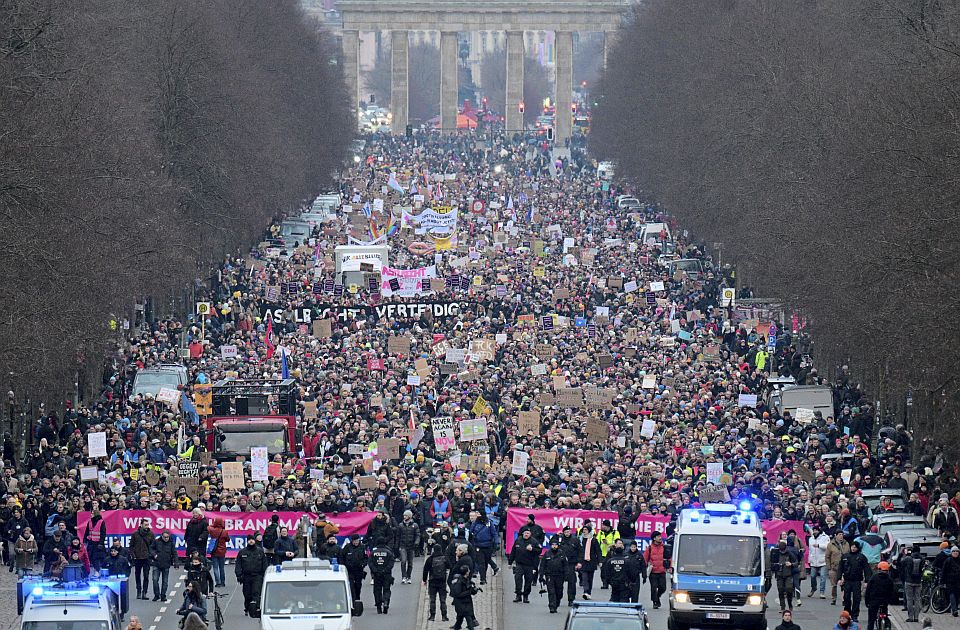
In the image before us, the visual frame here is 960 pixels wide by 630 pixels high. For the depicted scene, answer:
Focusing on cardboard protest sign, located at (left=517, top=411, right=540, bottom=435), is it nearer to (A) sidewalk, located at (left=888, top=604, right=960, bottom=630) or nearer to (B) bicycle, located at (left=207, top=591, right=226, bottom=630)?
(A) sidewalk, located at (left=888, top=604, right=960, bottom=630)

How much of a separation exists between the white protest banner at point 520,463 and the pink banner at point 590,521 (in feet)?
9.07

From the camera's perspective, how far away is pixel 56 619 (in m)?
30.8

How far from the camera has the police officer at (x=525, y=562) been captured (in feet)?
125

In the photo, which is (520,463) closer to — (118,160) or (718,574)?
(718,574)

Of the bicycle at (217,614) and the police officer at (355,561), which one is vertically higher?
the police officer at (355,561)

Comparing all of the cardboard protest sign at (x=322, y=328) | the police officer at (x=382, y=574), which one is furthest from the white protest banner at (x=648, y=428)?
the cardboard protest sign at (x=322, y=328)

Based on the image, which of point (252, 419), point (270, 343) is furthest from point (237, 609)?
point (270, 343)

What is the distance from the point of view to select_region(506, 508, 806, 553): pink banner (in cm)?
4000

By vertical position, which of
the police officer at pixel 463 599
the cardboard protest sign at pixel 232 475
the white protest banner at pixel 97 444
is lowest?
the police officer at pixel 463 599

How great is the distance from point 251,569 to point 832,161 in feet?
103

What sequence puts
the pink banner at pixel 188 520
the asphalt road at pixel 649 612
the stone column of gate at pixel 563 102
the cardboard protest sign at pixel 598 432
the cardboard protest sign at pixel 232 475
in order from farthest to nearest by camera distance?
the stone column of gate at pixel 563 102, the cardboard protest sign at pixel 598 432, the cardboard protest sign at pixel 232 475, the pink banner at pixel 188 520, the asphalt road at pixel 649 612

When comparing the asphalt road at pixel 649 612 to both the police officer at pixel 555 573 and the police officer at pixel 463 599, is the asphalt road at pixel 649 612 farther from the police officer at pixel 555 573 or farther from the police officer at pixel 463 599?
the police officer at pixel 463 599

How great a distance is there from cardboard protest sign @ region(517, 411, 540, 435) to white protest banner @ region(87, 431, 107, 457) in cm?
834

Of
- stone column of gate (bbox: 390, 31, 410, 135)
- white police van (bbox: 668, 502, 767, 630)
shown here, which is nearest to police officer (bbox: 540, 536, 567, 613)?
white police van (bbox: 668, 502, 767, 630)
